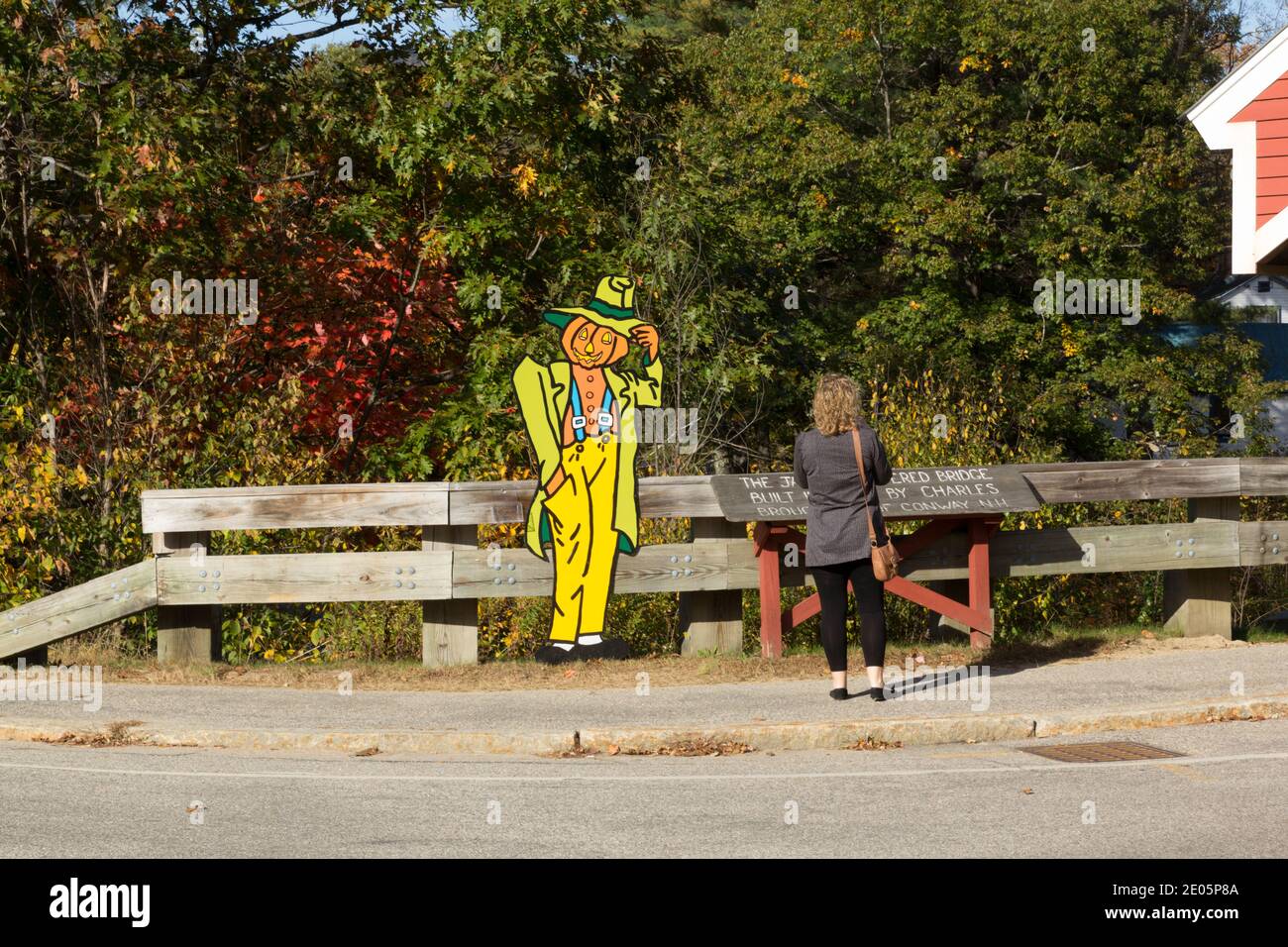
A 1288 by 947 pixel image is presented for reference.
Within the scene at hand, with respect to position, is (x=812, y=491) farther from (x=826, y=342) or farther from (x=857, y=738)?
(x=826, y=342)

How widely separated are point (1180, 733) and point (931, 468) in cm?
294

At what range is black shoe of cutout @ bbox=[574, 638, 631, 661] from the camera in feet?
34.7

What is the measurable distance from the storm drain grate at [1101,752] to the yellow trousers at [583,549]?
3.46 m

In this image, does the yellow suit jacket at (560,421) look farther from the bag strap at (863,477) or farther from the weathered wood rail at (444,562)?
the bag strap at (863,477)

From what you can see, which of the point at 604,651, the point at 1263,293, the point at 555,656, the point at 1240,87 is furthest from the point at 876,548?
the point at 1263,293

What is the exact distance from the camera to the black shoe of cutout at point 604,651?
34.7 feet

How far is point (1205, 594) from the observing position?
11.6m

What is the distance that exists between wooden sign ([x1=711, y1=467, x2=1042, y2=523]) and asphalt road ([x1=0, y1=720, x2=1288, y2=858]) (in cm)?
232

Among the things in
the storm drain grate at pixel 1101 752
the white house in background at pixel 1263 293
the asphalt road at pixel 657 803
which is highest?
the white house in background at pixel 1263 293

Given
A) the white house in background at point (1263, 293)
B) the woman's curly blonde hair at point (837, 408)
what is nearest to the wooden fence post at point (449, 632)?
the woman's curly blonde hair at point (837, 408)

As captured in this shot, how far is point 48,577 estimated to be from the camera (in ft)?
38.5

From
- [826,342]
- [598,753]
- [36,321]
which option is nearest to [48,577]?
[36,321]

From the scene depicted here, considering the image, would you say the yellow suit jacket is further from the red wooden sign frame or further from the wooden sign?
the red wooden sign frame

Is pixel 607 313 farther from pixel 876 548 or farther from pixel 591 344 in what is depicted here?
pixel 876 548
